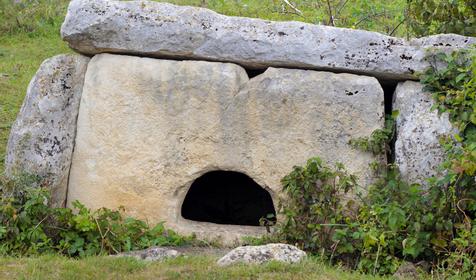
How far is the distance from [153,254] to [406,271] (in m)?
1.89

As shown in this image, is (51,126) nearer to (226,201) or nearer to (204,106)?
(204,106)

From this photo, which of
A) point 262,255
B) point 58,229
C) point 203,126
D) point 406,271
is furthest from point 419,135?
point 58,229

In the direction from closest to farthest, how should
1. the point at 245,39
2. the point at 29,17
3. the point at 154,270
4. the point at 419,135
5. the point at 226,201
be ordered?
the point at 154,270 → the point at 419,135 → the point at 245,39 → the point at 226,201 → the point at 29,17

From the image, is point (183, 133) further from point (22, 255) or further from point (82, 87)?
point (22, 255)

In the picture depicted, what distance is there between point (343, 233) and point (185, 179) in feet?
4.95

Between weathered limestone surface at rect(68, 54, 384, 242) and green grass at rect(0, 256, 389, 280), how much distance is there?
1329 mm

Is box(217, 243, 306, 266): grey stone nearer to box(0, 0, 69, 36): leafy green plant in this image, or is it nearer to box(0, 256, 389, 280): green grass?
box(0, 256, 389, 280): green grass

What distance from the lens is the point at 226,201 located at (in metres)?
8.93

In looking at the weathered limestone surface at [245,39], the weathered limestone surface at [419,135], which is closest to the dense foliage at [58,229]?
the weathered limestone surface at [245,39]

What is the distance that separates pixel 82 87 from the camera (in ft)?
25.5

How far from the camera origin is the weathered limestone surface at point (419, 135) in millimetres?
7234

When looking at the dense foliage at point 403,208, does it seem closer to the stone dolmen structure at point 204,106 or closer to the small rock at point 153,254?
the stone dolmen structure at point 204,106

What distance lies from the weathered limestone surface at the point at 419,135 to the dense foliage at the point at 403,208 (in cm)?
10

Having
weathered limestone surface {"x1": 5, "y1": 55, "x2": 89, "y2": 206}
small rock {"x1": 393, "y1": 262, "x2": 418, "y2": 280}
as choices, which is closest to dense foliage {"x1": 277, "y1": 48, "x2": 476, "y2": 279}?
small rock {"x1": 393, "y1": 262, "x2": 418, "y2": 280}
